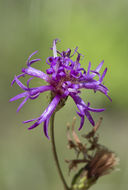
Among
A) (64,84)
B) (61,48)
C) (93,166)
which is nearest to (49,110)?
(64,84)

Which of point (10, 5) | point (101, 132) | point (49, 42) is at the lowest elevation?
point (101, 132)

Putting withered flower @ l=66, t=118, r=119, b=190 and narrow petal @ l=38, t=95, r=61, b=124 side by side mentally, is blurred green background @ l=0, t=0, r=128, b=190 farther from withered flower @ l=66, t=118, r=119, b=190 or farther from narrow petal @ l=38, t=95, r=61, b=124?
narrow petal @ l=38, t=95, r=61, b=124

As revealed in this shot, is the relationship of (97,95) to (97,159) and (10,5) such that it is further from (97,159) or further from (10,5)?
(97,159)

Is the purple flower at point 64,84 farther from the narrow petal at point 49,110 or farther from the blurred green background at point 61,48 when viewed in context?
the blurred green background at point 61,48

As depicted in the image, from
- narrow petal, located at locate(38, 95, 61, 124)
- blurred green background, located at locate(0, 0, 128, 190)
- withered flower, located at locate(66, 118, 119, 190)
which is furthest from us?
blurred green background, located at locate(0, 0, 128, 190)

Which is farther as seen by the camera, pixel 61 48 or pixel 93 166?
pixel 61 48

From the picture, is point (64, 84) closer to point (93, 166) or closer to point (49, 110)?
point (49, 110)

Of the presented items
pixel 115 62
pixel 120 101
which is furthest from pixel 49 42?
pixel 120 101

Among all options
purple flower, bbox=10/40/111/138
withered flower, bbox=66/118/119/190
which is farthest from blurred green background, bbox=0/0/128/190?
purple flower, bbox=10/40/111/138
